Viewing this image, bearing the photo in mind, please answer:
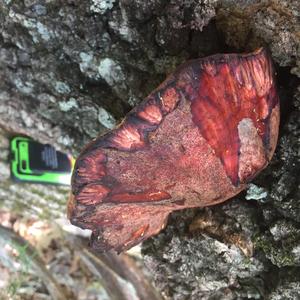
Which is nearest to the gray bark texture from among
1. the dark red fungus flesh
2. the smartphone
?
the dark red fungus flesh

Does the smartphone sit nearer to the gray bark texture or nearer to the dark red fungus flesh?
the gray bark texture

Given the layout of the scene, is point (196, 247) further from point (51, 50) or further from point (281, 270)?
point (51, 50)


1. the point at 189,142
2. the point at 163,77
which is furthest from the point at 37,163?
the point at 189,142

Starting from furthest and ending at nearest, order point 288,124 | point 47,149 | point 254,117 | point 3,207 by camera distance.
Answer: point 3,207 → point 47,149 → point 288,124 → point 254,117

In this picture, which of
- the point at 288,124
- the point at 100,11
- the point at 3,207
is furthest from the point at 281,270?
the point at 3,207

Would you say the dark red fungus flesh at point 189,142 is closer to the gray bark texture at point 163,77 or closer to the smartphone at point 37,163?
the gray bark texture at point 163,77
